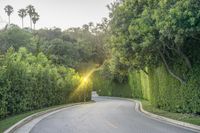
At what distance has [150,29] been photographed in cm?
2200

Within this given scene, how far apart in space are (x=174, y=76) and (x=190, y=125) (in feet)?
26.0

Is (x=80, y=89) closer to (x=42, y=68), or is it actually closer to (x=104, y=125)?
(x=42, y=68)

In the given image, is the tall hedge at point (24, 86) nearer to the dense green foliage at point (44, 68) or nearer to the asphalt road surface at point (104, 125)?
the dense green foliage at point (44, 68)

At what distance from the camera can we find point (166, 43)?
2391cm

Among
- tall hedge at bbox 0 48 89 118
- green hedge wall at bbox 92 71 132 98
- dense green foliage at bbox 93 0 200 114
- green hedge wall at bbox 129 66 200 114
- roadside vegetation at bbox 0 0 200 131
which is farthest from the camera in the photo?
green hedge wall at bbox 92 71 132 98

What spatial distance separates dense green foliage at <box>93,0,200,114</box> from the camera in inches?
749

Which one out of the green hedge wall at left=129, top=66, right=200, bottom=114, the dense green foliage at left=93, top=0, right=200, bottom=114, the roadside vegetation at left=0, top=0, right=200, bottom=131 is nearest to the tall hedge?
the roadside vegetation at left=0, top=0, right=200, bottom=131

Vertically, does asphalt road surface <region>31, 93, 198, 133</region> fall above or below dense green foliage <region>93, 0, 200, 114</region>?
below

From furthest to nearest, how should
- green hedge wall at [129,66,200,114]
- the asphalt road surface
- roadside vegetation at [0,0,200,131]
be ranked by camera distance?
green hedge wall at [129,66,200,114], roadside vegetation at [0,0,200,131], the asphalt road surface

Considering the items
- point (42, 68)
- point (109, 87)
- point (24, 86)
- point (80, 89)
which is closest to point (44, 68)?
point (42, 68)

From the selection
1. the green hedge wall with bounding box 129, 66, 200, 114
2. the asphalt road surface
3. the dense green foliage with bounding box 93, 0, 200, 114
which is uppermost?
the dense green foliage with bounding box 93, 0, 200, 114

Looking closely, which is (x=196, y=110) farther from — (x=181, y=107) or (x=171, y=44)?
(x=171, y=44)

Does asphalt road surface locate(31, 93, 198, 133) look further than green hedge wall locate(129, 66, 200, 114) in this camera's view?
No

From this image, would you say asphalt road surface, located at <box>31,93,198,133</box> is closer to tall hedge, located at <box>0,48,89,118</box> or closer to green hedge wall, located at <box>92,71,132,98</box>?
tall hedge, located at <box>0,48,89,118</box>
